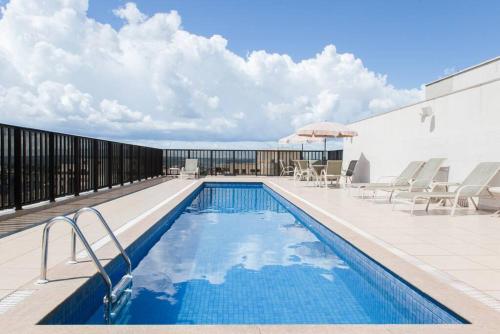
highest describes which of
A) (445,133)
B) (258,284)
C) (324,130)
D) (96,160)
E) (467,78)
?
(467,78)

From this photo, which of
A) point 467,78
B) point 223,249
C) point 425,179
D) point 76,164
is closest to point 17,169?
point 76,164

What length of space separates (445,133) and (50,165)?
8281 millimetres

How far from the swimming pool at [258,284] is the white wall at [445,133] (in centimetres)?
397

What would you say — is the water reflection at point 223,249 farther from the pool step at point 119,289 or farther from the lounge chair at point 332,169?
the lounge chair at point 332,169

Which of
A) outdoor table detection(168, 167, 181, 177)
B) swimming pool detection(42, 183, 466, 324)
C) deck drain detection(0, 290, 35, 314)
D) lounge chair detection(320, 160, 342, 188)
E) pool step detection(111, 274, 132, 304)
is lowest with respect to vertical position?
swimming pool detection(42, 183, 466, 324)

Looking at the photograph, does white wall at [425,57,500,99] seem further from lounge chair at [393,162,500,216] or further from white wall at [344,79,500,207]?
lounge chair at [393,162,500,216]

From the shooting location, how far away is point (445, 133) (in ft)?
33.0

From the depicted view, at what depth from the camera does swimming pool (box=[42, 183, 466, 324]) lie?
3.53m

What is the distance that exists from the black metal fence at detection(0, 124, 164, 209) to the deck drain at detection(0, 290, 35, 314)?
13.6 feet

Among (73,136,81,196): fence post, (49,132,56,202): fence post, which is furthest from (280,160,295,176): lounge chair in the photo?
(49,132,56,202): fence post

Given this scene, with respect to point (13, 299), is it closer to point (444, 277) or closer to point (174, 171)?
point (444, 277)

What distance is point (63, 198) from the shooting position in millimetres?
9711

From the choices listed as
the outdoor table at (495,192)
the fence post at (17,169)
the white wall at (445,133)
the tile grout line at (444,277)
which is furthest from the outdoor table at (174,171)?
the tile grout line at (444,277)

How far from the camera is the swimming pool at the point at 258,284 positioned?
3529 mm
